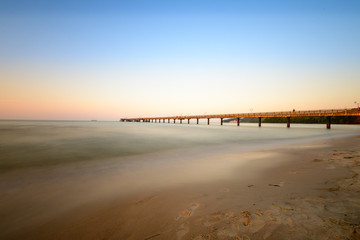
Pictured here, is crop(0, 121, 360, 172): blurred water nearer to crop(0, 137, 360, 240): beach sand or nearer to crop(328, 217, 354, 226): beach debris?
crop(0, 137, 360, 240): beach sand

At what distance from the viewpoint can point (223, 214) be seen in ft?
10.1

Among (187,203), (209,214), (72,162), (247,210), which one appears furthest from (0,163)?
(247,210)

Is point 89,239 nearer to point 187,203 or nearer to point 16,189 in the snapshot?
point 187,203

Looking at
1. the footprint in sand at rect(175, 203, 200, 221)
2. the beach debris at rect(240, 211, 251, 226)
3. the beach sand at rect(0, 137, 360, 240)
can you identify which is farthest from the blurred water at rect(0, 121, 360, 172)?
the beach debris at rect(240, 211, 251, 226)

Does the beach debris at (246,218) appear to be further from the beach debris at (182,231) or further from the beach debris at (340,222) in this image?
the beach debris at (340,222)

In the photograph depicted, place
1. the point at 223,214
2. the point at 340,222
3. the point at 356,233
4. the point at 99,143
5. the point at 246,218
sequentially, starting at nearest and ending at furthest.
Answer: the point at 356,233
the point at 340,222
the point at 246,218
the point at 223,214
the point at 99,143

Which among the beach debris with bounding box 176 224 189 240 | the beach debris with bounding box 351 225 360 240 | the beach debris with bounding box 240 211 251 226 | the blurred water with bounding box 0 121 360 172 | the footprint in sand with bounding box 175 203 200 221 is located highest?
the beach debris with bounding box 351 225 360 240

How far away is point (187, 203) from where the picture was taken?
12.0 ft

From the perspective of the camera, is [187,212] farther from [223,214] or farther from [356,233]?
[356,233]

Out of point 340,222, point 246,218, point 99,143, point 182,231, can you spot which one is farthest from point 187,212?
point 99,143

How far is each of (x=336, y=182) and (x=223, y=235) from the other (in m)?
3.83

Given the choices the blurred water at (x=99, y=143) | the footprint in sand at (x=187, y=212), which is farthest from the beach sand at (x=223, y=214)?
the blurred water at (x=99, y=143)

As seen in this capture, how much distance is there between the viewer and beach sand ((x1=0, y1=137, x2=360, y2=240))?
253cm

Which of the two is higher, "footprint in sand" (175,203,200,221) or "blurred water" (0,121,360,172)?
"footprint in sand" (175,203,200,221)
